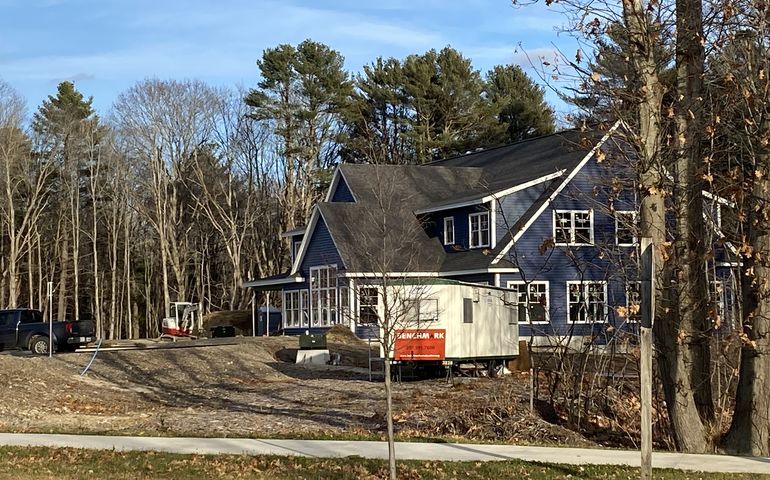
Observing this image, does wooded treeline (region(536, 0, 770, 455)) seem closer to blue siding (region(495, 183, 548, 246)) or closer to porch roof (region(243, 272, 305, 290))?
blue siding (region(495, 183, 548, 246))

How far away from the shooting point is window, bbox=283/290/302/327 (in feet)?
150

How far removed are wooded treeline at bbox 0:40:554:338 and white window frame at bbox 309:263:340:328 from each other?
21049 mm

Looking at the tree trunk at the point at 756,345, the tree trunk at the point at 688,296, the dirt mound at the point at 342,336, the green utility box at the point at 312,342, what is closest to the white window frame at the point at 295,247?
the dirt mound at the point at 342,336

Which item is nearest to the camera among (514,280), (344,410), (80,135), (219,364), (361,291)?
(361,291)

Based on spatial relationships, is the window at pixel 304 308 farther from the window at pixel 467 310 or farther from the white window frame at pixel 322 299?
the window at pixel 467 310

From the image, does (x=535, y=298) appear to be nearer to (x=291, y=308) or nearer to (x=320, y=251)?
(x=320, y=251)

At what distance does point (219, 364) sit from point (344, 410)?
468 inches

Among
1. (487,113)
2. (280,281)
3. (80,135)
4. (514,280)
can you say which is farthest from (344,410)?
(80,135)

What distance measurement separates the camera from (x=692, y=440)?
16.1 metres

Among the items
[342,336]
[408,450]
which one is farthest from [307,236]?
[408,450]

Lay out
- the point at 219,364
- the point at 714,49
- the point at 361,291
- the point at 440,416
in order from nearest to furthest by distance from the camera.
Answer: the point at 714,49 < the point at 361,291 < the point at 440,416 < the point at 219,364

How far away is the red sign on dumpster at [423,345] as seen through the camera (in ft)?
91.8

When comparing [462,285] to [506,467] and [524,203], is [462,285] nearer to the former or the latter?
[524,203]

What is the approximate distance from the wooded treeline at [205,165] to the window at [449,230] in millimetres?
21569
